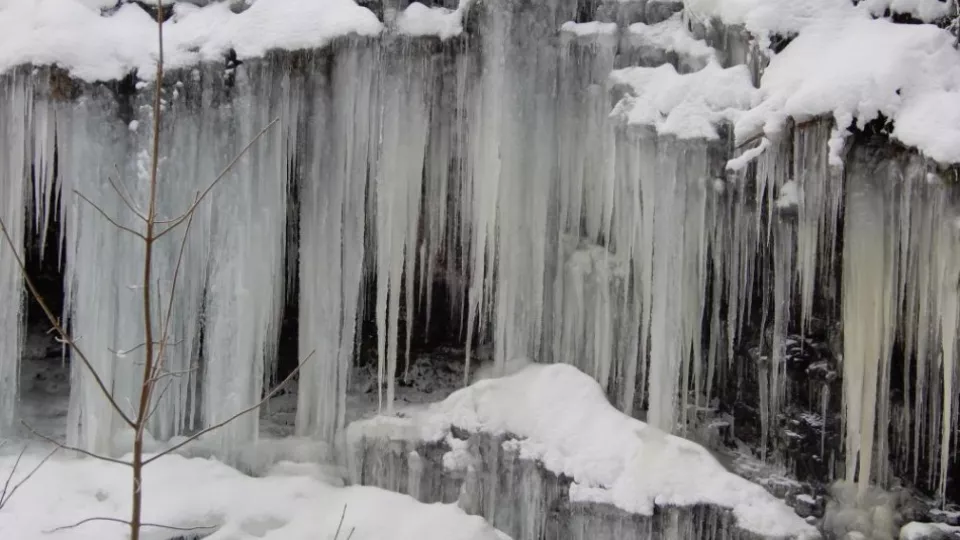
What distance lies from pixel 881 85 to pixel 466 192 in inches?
102

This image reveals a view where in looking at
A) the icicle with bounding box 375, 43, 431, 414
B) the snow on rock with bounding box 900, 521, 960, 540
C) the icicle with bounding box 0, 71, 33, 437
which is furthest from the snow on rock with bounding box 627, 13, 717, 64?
the icicle with bounding box 0, 71, 33, 437

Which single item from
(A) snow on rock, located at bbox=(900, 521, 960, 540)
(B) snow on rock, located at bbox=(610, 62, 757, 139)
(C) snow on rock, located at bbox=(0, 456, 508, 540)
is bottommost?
(C) snow on rock, located at bbox=(0, 456, 508, 540)

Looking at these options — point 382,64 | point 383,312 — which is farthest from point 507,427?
point 382,64

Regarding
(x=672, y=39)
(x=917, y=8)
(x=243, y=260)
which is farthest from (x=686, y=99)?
(x=243, y=260)

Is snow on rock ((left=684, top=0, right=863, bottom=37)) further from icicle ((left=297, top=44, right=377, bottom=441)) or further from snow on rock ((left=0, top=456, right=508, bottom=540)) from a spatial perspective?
snow on rock ((left=0, top=456, right=508, bottom=540))

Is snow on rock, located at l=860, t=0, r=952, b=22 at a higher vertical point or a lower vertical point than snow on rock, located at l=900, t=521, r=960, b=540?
higher

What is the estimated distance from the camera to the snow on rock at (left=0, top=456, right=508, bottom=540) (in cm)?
470

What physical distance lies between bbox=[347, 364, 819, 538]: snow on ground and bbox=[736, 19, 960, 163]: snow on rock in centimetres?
195

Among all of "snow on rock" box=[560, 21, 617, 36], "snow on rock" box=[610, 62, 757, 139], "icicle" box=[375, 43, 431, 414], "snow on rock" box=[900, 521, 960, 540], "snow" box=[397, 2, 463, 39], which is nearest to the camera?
"snow on rock" box=[900, 521, 960, 540]

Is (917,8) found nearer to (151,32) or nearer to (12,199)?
(151,32)

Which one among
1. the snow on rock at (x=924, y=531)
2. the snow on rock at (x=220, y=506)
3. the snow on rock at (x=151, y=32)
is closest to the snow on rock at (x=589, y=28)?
the snow on rock at (x=151, y=32)

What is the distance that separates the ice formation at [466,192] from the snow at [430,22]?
0.05 ft

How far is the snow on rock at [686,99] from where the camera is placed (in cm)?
444

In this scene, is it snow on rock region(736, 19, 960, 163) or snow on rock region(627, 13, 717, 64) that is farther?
snow on rock region(627, 13, 717, 64)
